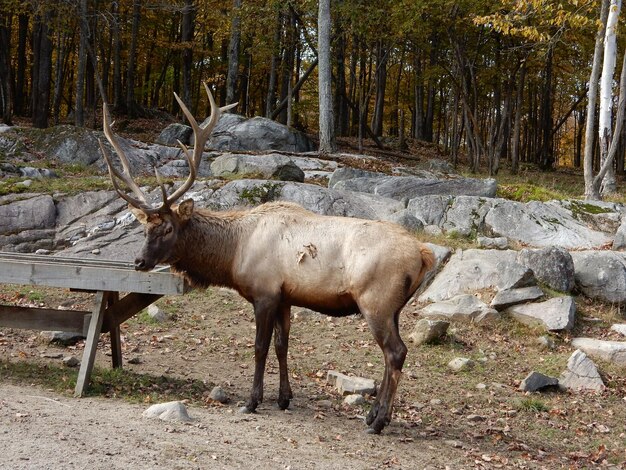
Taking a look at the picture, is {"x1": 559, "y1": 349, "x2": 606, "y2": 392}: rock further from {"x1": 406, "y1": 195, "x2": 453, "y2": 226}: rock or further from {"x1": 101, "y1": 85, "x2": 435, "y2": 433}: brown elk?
{"x1": 406, "y1": 195, "x2": 453, "y2": 226}: rock

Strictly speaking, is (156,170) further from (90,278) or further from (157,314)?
(157,314)

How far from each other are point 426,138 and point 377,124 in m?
8.21

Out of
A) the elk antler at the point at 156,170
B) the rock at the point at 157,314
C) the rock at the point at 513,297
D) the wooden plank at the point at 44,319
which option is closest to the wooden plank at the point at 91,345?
the wooden plank at the point at 44,319

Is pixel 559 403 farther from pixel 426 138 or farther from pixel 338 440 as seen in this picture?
pixel 426 138

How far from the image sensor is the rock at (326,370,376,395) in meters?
7.79

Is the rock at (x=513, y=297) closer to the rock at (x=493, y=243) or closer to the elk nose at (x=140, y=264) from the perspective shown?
the rock at (x=493, y=243)

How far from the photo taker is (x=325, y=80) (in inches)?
797

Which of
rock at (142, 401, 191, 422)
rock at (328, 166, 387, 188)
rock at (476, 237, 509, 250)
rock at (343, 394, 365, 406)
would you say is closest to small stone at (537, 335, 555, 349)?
rock at (476, 237, 509, 250)

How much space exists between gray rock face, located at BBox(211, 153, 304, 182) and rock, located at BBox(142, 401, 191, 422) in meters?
8.79

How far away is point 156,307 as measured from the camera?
10.7 m

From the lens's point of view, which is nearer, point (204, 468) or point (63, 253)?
point (204, 468)

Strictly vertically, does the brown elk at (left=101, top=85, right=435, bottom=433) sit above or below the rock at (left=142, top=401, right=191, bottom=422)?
above

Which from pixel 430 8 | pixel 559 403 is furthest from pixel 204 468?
pixel 430 8

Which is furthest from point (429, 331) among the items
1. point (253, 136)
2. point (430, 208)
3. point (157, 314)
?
point (253, 136)
